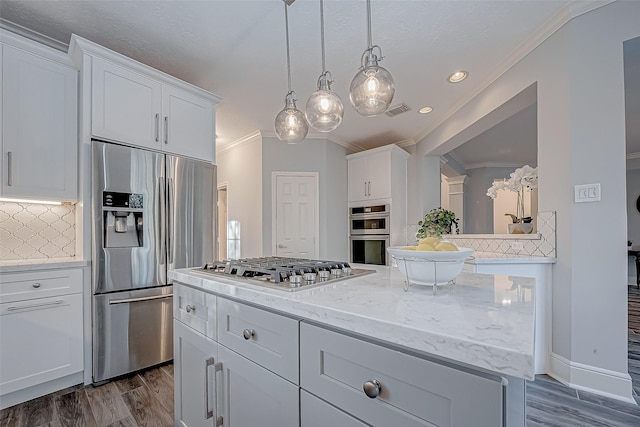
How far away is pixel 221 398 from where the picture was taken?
113 cm

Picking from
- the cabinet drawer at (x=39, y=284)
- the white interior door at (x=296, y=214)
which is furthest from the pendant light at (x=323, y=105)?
the white interior door at (x=296, y=214)

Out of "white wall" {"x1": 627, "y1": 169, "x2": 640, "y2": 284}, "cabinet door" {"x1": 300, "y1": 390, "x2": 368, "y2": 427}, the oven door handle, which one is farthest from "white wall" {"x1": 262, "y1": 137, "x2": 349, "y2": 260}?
"white wall" {"x1": 627, "y1": 169, "x2": 640, "y2": 284}

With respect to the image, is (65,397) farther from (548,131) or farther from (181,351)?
(548,131)

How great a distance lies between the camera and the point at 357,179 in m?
4.66

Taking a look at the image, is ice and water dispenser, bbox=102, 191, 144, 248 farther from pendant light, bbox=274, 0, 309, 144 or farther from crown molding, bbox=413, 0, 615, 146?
crown molding, bbox=413, 0, 615, 146

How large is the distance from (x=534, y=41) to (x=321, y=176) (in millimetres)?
2786

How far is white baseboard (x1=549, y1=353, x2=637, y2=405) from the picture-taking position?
1782 millimetres

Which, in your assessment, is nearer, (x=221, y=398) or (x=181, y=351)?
(x=221, y=398)

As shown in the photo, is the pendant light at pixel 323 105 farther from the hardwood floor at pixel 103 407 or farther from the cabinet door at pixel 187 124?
the hardwood floor at pixel 103 407

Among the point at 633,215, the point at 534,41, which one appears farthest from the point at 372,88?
the point at 633,215

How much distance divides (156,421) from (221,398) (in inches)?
34.9

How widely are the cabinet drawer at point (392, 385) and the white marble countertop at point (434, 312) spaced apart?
35 millimetres

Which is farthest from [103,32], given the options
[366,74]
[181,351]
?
[181,351]

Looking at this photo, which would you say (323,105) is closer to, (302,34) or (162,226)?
(302,34)
